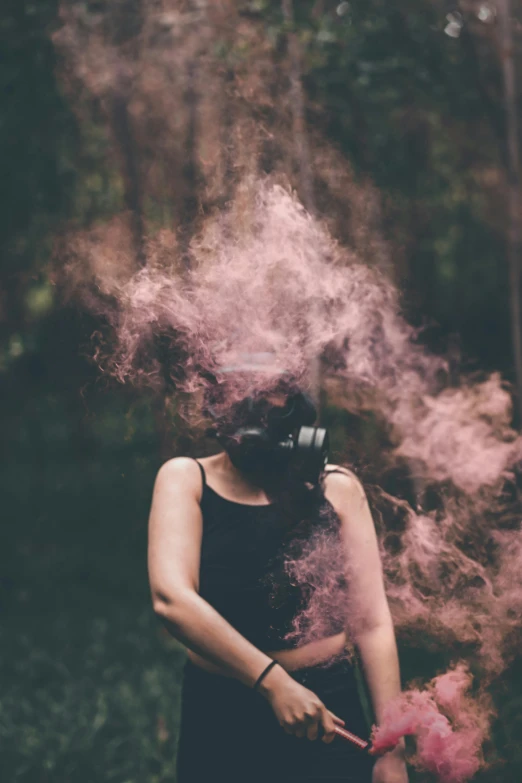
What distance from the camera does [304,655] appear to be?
213 cm

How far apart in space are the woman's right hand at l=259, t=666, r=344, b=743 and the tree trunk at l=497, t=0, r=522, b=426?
239cm

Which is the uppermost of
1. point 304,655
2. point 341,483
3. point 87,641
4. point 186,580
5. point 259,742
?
point 341,483

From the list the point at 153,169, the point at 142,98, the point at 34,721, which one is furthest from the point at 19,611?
the point at 142,98

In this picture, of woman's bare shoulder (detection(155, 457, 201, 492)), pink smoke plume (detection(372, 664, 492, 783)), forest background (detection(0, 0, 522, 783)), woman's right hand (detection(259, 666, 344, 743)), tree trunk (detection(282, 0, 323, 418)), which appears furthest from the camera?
forest background (detection(0, 0, 522, 783))

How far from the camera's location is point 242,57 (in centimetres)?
414

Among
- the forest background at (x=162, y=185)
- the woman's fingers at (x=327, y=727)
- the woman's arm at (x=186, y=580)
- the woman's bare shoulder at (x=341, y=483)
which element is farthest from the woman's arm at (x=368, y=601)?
the forest background at (x=162, y=185)

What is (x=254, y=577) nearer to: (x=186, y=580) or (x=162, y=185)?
(x=186, y=580)

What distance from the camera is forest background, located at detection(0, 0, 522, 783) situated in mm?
3994

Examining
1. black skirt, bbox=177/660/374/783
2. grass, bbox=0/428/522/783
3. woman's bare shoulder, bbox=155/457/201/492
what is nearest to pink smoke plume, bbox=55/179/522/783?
black skirt, bbox=177/660/374/783

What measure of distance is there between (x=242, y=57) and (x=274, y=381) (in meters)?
2.71

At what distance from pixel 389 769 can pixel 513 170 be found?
3080mm

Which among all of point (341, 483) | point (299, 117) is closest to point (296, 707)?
point (341, 483)

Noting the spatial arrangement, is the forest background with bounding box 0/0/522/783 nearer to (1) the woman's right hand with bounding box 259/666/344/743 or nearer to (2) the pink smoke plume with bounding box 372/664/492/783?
(2) the pink smoke plume with bounding box 372/664/492/783

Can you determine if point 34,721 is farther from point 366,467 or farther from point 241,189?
point 241,189
